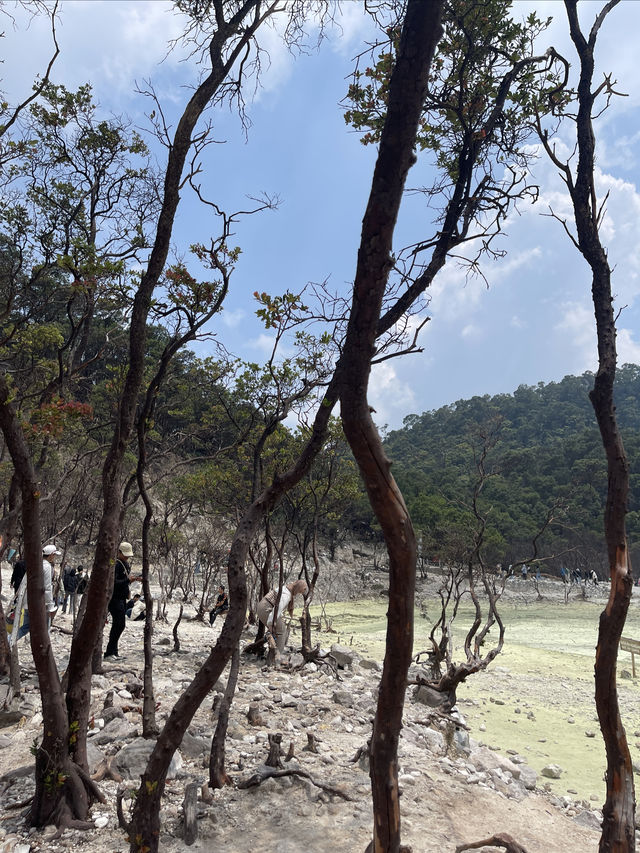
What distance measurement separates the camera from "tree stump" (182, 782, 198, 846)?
152 inches

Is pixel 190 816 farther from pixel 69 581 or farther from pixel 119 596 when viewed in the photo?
pixel 69 581

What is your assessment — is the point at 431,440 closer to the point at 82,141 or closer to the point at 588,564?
the point at 588,564

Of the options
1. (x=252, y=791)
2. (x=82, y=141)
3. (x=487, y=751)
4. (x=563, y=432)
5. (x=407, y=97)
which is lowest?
(x=487, y=751)

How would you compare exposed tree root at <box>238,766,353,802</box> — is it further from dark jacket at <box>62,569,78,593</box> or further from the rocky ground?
dark jacket at <box>62,569,78,593</box>

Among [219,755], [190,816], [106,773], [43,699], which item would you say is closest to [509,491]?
[219,755]

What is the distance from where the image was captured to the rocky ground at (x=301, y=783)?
3.99 m

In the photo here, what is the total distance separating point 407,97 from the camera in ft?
8.28

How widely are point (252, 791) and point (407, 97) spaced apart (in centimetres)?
493

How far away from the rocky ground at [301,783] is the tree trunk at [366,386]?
6.06 feet

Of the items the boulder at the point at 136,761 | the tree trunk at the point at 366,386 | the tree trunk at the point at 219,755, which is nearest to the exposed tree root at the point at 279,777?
the tree trunk at the point at 219,755

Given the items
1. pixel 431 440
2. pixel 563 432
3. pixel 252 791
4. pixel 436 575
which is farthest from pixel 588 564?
pixel 252 791

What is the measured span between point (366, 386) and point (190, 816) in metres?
3.28

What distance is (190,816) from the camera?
3.91m

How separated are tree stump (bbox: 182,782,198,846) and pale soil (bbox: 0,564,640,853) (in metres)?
0.06
